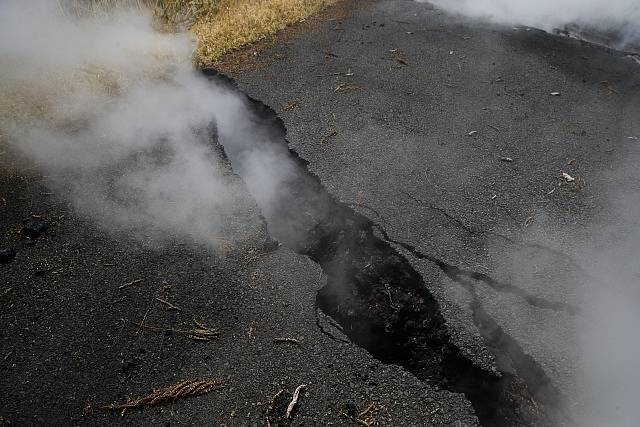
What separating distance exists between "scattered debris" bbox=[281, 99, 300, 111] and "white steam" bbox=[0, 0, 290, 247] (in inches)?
16.7

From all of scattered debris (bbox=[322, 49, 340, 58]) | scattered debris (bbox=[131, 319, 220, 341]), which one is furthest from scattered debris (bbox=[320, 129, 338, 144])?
scattered debris (bbox=[131, 319, 220, 341])

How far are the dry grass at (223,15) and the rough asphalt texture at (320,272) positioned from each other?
1.71 metres

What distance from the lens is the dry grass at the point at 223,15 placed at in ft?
22.9

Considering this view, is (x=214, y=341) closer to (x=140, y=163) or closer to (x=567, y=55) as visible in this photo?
(x=140, y=163)

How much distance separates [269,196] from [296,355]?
70.6 inches

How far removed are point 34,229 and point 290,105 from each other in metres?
3.13

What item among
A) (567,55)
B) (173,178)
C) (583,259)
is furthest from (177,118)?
(567,55)

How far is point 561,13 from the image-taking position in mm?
7328

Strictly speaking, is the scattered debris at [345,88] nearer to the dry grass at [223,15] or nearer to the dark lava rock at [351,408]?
the dry grass at [223,15]

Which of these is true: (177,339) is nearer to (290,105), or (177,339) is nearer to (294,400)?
(294,400)

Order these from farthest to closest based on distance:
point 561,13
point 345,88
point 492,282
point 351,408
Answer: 1. point 561,13
2. point 345,88
3. point 492,282
4. point 351,408

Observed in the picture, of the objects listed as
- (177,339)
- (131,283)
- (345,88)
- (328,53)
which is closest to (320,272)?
(177,339)

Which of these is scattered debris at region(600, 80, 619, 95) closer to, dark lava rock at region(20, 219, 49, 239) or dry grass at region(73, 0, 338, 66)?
dry grass at region(73, 0, 338, 66)

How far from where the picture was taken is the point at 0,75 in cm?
609
